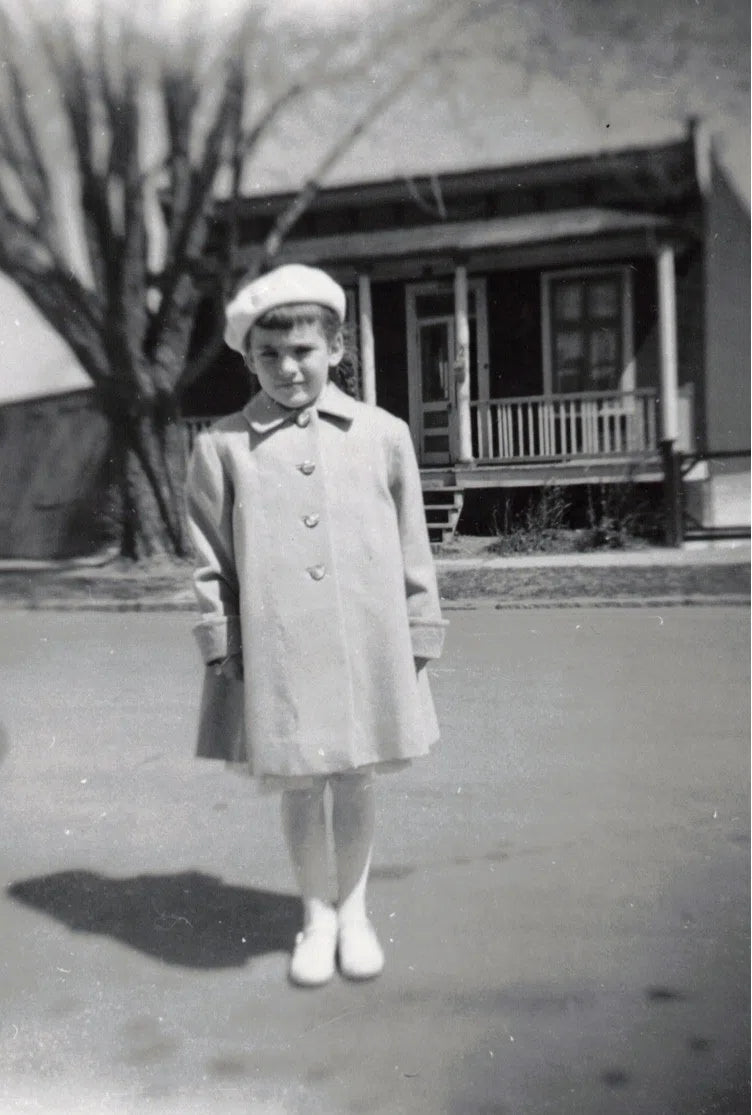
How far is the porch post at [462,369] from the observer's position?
215 centimetres

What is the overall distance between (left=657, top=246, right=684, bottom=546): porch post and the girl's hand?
3.30 feet

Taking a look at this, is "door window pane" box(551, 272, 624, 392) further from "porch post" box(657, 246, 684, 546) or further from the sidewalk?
the sidewalk

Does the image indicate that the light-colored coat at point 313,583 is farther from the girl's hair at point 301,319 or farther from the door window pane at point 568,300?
the door window pane at point 568,300

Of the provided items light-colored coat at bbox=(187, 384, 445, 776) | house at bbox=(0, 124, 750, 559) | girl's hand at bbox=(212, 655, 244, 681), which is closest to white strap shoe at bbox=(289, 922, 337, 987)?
light-colored coat at bbox=(187, 384, 445, 776)

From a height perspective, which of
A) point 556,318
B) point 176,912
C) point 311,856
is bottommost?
point 176,912

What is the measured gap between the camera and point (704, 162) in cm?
199

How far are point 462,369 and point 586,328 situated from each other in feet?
1.01

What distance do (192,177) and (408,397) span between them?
71 cm

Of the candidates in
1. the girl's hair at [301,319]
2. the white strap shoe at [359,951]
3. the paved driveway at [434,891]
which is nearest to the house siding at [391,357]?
the girl's hair at [301,319]

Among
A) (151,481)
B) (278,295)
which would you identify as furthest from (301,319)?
(151,481)

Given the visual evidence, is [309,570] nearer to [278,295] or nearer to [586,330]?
[278,295]

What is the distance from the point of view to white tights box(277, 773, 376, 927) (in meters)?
1.89

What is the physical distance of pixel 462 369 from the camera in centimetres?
227

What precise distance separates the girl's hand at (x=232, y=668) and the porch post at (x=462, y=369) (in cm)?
68
